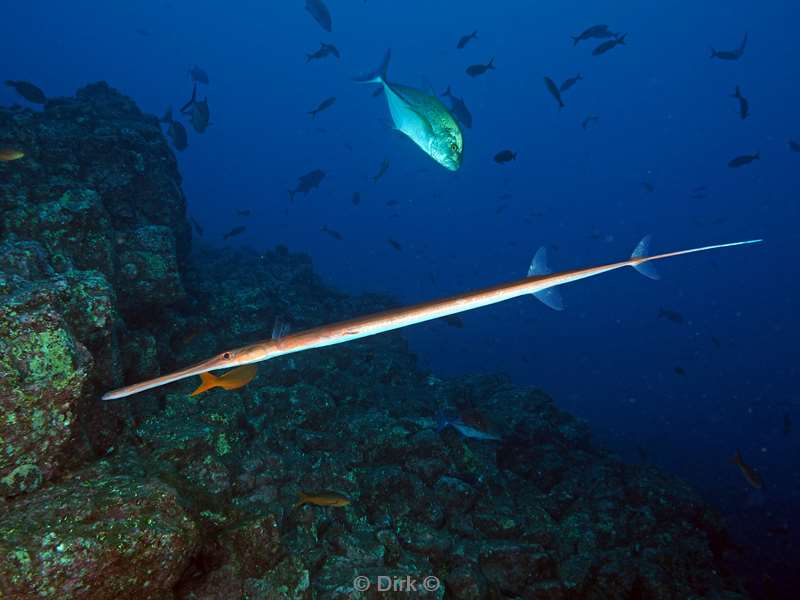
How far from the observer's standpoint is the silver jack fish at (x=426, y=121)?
331 cm

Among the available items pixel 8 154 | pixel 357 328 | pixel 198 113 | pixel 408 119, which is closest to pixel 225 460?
pixel 357 328

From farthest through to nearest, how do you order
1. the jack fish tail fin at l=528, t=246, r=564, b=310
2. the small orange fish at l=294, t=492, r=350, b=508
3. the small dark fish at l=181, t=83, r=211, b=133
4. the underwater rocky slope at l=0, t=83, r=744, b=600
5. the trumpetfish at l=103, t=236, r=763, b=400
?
the small dark fish at l=181, t=83, r=211, b=133
the small orange fish at l=294, t=492, r=350, b=508
the jack fish tail fin at l=528, t=246, r=564, b=310
the underwater rocky slope at l=0, t=83, r=744, b=600
the trumpetfish at l=103, t=236, r=763, b=400

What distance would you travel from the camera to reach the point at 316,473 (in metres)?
5.30

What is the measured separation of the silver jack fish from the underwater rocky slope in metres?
3.06

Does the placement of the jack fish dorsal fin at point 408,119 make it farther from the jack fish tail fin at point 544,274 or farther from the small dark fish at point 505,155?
the small dark fish at point 505,155

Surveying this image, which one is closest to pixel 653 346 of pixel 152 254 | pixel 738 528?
pixel 738 528

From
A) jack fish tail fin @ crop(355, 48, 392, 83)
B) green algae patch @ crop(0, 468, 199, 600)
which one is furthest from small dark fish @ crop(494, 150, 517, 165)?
green algae patch @ crop(0, 468, 199, 600)

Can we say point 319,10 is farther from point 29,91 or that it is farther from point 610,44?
point 610,44

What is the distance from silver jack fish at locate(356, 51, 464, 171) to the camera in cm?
331

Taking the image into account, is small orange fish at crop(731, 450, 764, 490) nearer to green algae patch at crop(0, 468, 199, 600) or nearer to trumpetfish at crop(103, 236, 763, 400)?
trumpetfish at crop(103, 236, 763, 400)

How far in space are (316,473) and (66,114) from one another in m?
11.7

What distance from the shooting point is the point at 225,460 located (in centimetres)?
457

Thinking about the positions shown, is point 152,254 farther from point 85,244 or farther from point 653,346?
point 653,346

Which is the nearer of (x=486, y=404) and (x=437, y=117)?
(x=437, y=117)
